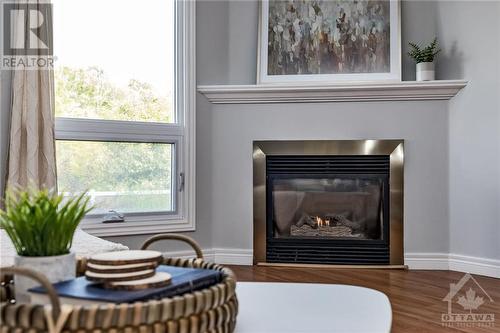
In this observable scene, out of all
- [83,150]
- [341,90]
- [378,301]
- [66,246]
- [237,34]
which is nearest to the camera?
[66,246]

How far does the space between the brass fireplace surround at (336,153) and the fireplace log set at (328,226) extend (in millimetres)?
239

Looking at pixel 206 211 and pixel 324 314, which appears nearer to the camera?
pixel 324 314

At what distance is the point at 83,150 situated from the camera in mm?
3461

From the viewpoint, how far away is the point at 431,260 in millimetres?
3699

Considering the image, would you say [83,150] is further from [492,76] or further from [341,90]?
[492,76]

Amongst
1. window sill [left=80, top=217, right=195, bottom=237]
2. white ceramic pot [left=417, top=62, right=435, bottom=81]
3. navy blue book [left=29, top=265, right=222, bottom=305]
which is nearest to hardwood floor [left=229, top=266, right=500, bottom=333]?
window sill [left=80, top=217, right=195, bottom=237]

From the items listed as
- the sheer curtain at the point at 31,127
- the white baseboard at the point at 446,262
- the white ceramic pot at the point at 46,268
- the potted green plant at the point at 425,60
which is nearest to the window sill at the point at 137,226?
the sheer curtain at the point at 31,127

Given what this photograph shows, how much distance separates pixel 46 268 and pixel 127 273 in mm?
117

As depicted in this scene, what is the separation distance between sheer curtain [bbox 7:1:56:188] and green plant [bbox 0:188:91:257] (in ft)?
7.87

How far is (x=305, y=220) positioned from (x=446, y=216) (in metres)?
1.00

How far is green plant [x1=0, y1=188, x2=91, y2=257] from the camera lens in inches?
28.3

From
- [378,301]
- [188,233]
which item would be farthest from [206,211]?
[378,301]

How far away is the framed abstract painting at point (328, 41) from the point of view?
148 inches

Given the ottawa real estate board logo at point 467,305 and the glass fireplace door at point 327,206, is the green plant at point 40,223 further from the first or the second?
the glass fireplace door at point 327,206
